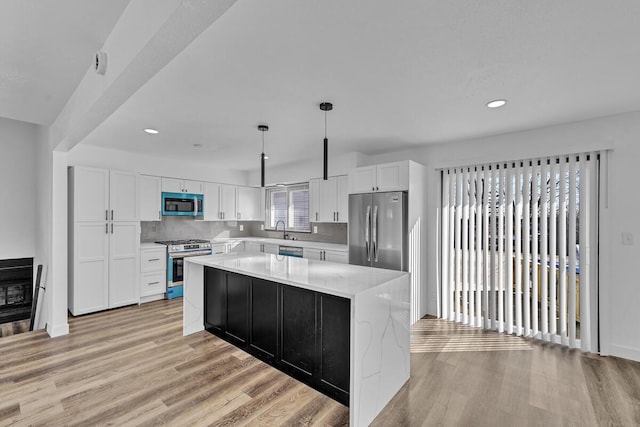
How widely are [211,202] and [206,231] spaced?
0.69 m

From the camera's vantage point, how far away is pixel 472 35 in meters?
1.70

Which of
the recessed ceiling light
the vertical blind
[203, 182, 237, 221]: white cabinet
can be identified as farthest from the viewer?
[203, 182, 237, 221]: white cabinet

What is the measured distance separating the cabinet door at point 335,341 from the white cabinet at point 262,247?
339cm

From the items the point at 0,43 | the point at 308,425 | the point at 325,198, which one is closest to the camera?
the point at 0,43

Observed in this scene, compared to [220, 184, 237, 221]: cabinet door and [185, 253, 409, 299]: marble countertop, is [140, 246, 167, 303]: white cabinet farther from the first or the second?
[185, 253, 409, 299]: marble countertop

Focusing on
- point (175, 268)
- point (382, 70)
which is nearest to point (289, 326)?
point (382, 70)

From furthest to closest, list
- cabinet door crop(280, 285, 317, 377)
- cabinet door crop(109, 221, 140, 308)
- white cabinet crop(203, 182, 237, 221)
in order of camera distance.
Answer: white cabinet crop(203, 182, 237, 221) → cabinet door crop(109, 221, 140, 308) → cabinet door crop(280, 285, 317, 377)

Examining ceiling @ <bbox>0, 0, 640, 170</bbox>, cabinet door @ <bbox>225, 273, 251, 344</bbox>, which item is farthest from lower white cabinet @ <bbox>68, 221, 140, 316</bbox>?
cabinet door @ <bbox>225, 273, 251, 344</bbox>

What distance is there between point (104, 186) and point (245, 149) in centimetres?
205

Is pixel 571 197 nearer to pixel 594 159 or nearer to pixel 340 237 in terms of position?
pixel 594 159

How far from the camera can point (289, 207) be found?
20.2ft

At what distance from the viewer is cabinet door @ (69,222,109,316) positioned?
159 inches

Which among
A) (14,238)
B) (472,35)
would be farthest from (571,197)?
(14,238)

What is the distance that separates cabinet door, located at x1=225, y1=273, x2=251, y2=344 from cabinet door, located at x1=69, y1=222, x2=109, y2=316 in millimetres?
2282
